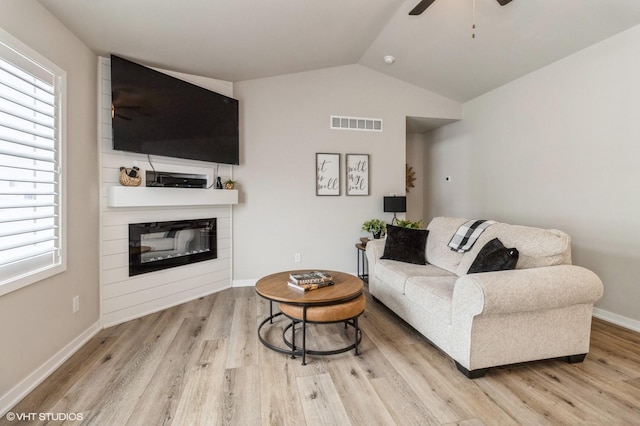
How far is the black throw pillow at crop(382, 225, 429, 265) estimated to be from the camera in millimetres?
3168

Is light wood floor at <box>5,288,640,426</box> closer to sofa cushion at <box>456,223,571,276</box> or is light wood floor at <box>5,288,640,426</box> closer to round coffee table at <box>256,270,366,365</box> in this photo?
round coffee table at <box>256,270,366,365</box>

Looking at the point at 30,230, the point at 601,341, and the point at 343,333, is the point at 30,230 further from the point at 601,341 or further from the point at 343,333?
the point at 601,341

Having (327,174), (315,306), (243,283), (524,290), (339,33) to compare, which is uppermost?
(339,33)

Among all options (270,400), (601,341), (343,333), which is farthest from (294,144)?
(601,341)

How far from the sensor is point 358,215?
14.2ft

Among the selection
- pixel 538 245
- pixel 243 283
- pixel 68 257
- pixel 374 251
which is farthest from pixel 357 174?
pixel 68 257

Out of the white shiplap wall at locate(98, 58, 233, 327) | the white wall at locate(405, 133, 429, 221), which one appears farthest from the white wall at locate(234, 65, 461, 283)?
the white wall at locate(405, 133, 429, 221)

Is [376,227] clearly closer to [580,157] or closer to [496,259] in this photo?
[496,259]

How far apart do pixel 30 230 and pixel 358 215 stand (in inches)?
136

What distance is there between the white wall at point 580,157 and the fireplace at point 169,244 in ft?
13.0

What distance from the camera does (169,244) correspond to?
3314 mm

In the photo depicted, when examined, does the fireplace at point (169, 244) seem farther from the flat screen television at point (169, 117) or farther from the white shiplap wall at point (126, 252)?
the flat screen television at point (169, 117)

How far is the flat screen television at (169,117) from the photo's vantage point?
273 centimetres

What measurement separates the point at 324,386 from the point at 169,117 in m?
2.93
